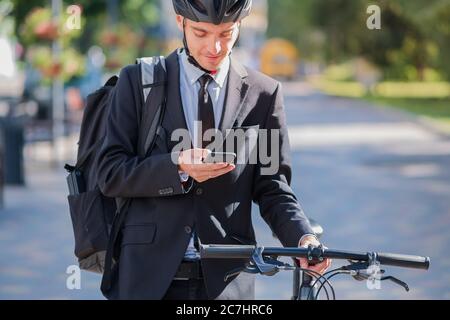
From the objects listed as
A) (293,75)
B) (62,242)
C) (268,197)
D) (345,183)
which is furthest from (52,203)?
(293,75)

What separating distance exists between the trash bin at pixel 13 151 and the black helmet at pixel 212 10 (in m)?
11.8

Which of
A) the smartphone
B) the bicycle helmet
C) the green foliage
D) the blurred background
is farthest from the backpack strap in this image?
the green foliage

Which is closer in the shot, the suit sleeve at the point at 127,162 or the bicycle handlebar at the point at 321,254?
the bicycle handlebar at the point at 321,254

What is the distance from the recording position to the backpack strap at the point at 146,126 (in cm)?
351

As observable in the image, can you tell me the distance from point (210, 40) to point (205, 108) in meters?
0.23

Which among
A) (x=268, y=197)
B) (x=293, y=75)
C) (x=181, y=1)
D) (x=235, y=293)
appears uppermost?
(x=181, y=1)

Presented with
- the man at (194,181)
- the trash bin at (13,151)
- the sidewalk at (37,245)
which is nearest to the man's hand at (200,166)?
the man at (194,181)

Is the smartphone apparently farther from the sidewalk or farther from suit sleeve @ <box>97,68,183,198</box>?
the sidewalk

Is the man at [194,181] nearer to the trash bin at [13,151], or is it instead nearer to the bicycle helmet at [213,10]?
the bicycle helmet at [213,10]

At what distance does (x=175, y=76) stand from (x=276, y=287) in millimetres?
5176

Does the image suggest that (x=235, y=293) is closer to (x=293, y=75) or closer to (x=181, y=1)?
(x=181, y=1)

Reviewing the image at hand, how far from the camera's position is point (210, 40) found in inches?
136

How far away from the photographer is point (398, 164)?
18453mm

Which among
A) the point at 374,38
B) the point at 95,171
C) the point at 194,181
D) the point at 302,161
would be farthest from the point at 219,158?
the point at 374,38
